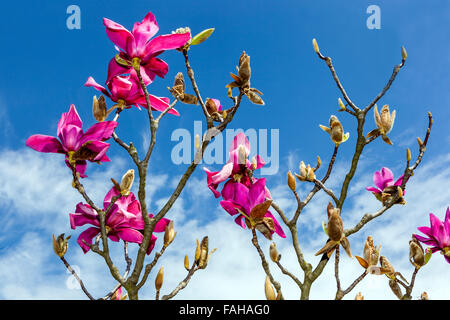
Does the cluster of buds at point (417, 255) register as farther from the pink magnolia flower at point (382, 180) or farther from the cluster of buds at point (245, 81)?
the cluster of buds at point (245, 81)

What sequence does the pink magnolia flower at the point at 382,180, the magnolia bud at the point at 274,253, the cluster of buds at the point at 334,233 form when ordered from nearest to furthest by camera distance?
1. the cluster of buds at the point at 334,233
2. the magnolia bud at the point at 274,253
3. the pink magnolia flower at the point at 382,180

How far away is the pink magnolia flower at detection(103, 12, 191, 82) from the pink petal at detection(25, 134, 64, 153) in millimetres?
369

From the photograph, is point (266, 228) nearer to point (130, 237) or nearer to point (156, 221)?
point (156, 221)

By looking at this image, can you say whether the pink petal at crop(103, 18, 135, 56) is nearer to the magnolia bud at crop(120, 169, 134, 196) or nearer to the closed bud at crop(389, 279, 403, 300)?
the magnolia bud at crop(120, 169, 134, 196)

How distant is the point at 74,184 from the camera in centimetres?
182

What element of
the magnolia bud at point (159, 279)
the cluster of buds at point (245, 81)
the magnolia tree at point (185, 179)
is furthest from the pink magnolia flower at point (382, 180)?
the magnolia bud at point (159, 279)

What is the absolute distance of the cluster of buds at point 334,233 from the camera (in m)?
1.61

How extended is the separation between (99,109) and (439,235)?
1637 mm

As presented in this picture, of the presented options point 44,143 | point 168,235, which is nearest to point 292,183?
point 168,235

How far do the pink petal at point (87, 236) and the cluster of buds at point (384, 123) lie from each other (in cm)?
130

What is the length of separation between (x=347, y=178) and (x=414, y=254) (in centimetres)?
42

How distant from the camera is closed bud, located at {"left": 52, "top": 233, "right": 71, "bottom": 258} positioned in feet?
6.34
